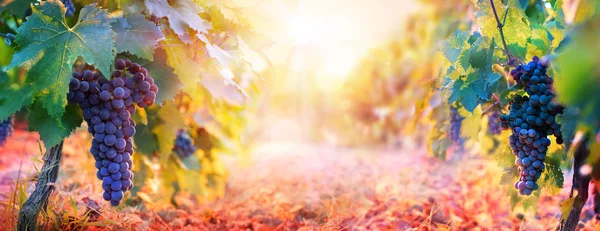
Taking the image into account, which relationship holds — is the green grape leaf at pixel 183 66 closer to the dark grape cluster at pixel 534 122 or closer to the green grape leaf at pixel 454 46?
the green grape leaf at pixel 454 46

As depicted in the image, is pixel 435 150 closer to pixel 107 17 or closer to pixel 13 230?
pixel 107 17

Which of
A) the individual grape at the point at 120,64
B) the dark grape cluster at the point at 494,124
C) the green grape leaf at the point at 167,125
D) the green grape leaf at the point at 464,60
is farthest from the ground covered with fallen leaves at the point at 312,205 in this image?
the green grape leaf at the point at 464,60

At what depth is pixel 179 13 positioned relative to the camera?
4.39 feet

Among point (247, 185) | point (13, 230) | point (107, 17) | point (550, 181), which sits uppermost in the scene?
point (550, 181)

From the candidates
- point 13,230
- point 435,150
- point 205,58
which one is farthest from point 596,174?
point 13,230

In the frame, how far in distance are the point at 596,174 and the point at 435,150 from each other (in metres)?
1.07

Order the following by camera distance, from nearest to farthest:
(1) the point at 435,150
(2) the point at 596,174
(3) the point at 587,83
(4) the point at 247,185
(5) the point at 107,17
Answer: (3) the point at 587,83, (2) the point at 596,174, (5) the point at 107,17, (1) the point at 435,150, (4) the point at 247,185

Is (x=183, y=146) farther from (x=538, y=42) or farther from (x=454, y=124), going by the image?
(x=538, y=42)

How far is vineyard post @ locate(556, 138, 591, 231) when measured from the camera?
1.29 meters

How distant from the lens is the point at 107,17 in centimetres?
123

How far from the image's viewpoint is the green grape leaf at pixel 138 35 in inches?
50.6

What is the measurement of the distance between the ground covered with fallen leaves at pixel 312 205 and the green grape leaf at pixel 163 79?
44 cm

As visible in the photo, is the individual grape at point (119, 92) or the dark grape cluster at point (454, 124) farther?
the dark grape cluster at point (454, 124)

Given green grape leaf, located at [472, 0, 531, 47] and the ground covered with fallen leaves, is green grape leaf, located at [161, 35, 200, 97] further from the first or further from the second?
green grape leaf, located at [472, 0, 531, 47]
